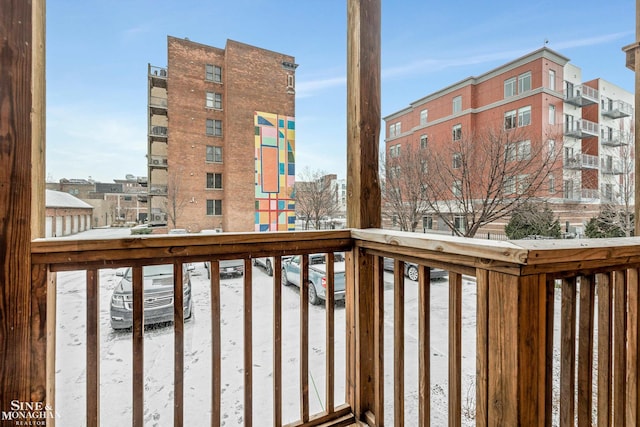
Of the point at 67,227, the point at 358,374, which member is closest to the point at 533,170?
the point at 358,374

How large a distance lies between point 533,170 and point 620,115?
1034 mm

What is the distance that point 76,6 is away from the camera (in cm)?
137

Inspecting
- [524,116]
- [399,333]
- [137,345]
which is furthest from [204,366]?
[524,116]

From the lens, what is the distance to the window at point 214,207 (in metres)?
1.90

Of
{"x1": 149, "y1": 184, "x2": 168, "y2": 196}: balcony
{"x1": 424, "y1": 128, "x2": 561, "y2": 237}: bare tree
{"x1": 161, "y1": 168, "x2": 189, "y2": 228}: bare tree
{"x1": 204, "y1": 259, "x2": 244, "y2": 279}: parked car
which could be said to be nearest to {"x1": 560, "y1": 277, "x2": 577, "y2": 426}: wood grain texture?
{"x1": 204, "y1": 259, "x2": 244, "y2": 279}: parked car

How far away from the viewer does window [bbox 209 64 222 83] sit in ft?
7.39

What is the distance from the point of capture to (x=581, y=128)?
2570 millimetres

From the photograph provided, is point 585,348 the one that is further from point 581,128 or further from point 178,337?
point 581,128

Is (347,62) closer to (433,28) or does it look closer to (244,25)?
(244,25)

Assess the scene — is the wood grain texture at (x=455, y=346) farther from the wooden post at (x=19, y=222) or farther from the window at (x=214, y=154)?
the window at (x=214, y=154)

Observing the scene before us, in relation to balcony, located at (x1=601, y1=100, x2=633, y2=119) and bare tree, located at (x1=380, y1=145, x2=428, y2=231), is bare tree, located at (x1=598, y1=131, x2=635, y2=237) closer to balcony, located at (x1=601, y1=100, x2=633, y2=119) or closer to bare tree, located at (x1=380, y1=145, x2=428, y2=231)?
balcony, located at (x1=601, y1=100, x2=633, y2=119)

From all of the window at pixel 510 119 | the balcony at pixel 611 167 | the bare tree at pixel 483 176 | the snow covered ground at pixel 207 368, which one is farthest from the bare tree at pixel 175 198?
the balcony at pixel 611 167

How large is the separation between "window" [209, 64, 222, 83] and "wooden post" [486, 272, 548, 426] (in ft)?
7.59

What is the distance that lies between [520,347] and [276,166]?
1703 mm
